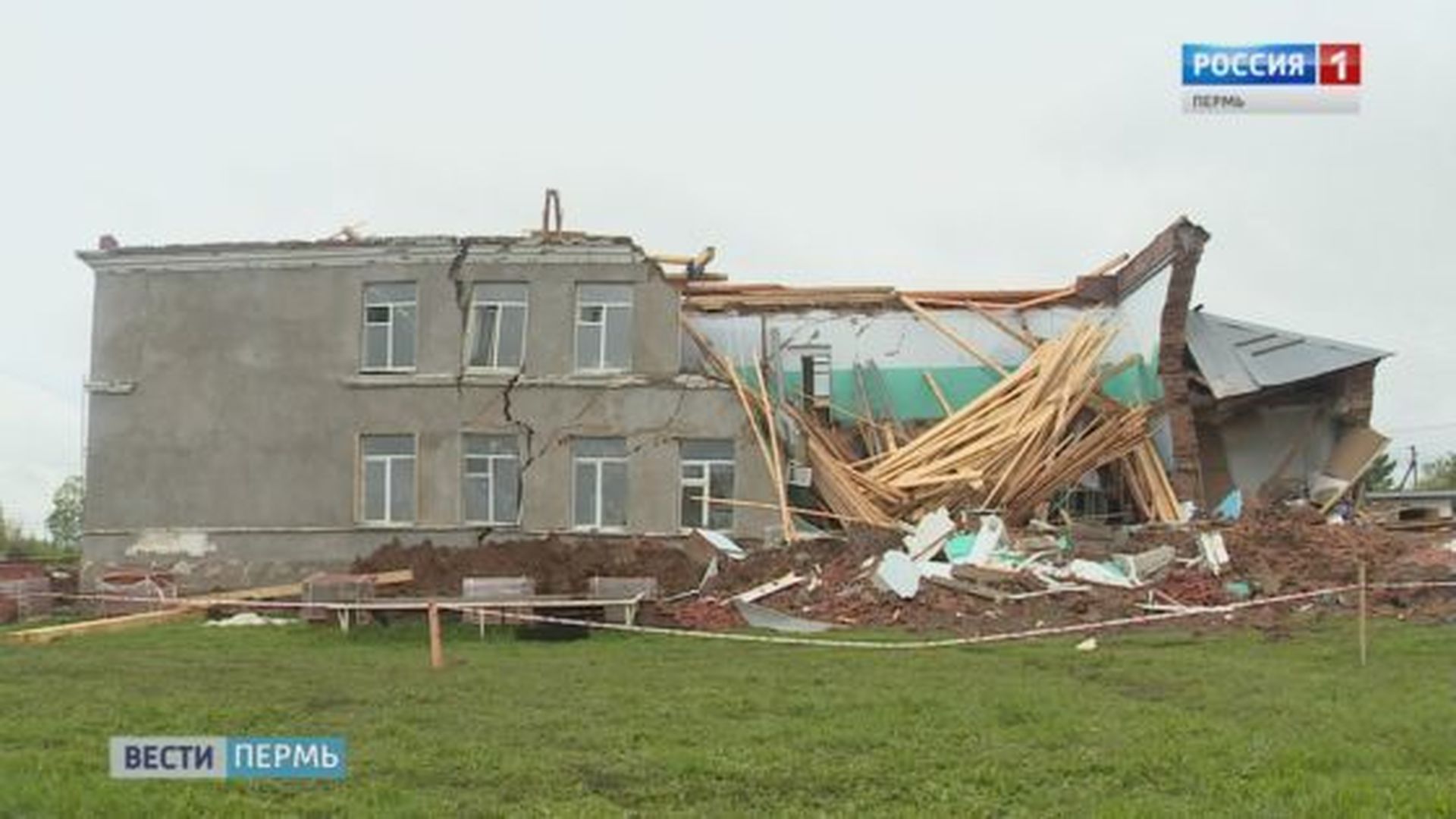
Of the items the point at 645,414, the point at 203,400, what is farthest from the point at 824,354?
the point at 203,400

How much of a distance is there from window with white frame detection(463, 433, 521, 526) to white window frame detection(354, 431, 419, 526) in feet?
3.21

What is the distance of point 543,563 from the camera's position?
2388 cm

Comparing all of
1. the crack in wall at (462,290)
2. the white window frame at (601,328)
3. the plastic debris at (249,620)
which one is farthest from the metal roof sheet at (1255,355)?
the plastic debris at (249,620)

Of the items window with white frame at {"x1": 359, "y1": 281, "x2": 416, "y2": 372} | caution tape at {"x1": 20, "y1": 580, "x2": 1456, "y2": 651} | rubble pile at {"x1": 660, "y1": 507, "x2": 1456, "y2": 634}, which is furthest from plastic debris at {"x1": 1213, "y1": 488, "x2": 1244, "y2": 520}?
window with white frame at {"x1": 359, "y1": 281, "x2": 416, "y2": 372}

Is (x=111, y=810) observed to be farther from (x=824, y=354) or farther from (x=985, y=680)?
(x=824, y=354)

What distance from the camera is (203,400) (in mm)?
28188

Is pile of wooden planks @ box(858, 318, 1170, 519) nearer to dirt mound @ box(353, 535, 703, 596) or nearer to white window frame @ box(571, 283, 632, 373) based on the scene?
dirt mound @ box(353, 535, 703, 596)

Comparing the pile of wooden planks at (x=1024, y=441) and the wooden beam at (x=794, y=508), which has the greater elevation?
the pile of wooden planks at (x=1024, y=441)

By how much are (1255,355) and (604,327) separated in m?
13.2

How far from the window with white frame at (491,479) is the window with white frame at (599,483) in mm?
1148

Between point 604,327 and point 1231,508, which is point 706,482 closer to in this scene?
point 604,327

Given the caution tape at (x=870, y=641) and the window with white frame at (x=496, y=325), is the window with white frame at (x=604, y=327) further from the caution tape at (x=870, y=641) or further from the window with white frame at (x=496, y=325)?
the caution tape at (x=870, y=641)

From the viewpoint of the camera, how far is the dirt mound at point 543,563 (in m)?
23.3

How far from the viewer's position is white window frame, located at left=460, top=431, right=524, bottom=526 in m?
27.4
